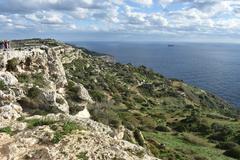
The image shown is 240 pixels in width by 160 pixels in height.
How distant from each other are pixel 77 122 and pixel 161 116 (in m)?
55.3

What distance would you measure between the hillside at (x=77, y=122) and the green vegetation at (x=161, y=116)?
0.58 ft

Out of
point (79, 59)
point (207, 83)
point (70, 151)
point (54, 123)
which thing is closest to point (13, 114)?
point (54, 123)

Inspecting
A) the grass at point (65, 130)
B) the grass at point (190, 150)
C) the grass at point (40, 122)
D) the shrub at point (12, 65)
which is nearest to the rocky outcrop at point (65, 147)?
the grass at point (65, 130)

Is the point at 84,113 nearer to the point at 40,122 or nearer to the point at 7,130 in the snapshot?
the point at 40,122

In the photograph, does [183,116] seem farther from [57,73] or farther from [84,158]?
[84,158]

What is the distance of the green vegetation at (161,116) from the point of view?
40875 millimetres

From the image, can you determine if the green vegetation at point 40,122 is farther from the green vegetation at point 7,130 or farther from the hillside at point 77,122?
the green vegetation at point 7,130

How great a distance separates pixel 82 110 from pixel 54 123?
18.6 metres

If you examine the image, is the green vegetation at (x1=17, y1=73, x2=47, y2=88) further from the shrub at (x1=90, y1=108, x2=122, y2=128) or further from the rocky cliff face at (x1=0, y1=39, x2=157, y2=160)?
the shrub at (x1=90, y1=108, x2=122, y2=128)

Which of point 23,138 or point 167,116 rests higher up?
point 23,138

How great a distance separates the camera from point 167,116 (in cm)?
7338

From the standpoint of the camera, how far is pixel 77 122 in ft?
59.4

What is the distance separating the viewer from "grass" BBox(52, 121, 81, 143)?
15.9 metres

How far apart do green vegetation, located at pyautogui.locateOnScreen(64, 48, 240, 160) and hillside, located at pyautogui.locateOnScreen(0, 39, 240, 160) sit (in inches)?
6.9
